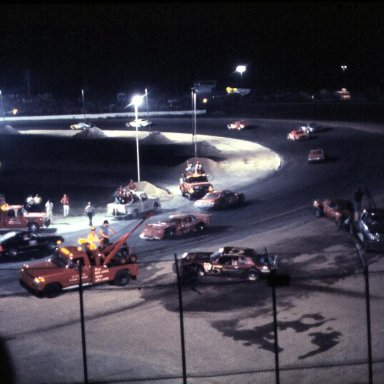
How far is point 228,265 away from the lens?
2164cm

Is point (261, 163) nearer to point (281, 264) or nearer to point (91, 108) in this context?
point (281, 264)

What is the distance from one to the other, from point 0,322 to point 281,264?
1021 centimetres

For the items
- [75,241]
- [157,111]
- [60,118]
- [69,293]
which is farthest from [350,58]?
[69,293]

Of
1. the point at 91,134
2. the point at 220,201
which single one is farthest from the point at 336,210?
the point at 91,134

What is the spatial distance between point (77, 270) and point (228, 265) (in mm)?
5111

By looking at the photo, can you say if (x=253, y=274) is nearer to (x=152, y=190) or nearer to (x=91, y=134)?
(x=152, y=190)

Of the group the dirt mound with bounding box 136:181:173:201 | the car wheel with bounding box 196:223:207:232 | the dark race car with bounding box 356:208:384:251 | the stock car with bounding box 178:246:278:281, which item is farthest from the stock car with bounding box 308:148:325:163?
the stock car with bounding box 178:246:278:281

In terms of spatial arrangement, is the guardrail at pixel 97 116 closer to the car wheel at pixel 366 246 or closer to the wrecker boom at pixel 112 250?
the car wheel at pixel 366 246

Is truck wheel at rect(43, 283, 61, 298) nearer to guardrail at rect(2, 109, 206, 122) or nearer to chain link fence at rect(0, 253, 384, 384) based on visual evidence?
chain link fence at rect(0, 253, 384, 384)

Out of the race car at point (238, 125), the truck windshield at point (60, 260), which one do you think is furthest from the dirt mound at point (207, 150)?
the truck windshield at point (60, 260)

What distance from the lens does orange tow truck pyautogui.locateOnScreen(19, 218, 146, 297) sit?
20.1m

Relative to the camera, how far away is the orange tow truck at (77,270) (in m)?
20.1

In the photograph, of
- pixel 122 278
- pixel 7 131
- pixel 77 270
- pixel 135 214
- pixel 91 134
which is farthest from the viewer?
pixel 7 131

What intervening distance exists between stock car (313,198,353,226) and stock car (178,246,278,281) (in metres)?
7.33
